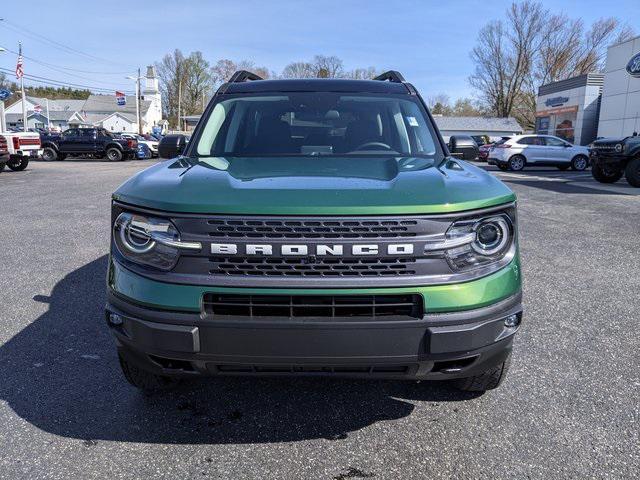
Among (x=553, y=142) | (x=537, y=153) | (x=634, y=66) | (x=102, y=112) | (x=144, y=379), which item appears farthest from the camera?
(x=102, y=112)

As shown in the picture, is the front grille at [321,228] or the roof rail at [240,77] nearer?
the front grille at [321,228]

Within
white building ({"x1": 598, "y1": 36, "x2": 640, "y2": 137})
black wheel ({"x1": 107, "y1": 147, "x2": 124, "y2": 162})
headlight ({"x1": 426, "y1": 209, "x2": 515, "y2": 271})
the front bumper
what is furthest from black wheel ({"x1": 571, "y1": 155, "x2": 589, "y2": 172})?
the front bumper

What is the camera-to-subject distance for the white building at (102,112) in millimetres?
90500

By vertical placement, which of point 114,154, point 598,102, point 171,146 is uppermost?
point 598,102

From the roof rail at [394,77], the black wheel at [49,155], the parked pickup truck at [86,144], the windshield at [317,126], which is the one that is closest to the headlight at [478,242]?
the windshield at [317,126]

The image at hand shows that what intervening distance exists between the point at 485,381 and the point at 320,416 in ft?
2.93

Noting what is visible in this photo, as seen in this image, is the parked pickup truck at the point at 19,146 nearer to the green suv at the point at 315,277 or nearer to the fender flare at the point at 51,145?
the fender flare at the point at 51,145

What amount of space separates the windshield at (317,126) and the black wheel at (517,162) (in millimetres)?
21612

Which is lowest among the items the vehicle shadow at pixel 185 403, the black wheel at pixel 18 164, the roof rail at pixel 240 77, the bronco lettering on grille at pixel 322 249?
the vehicle shadow at pixel 185 403

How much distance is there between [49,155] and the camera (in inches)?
1209

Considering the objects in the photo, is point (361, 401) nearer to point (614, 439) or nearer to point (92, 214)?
point (614, 439)

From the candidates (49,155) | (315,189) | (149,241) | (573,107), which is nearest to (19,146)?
→ (49,155)

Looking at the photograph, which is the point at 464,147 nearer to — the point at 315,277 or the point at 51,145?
the point at 315,277

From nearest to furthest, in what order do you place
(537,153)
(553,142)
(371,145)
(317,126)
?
1. (371,145)
2. (317,126)
3. (537,153)
4. (553,142)
